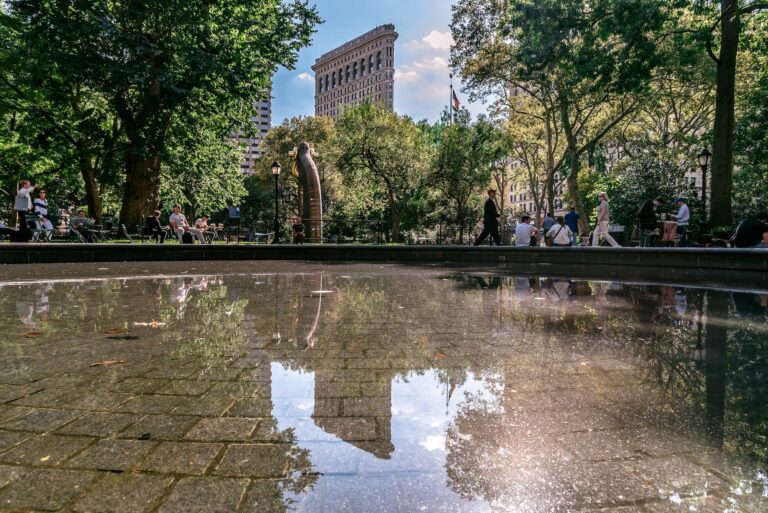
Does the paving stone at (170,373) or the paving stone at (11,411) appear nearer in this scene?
the paving stone at (11,411)

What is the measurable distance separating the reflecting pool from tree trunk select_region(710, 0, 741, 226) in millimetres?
13208

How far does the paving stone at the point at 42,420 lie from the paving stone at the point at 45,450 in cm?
14

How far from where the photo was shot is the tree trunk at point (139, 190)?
21.0 m

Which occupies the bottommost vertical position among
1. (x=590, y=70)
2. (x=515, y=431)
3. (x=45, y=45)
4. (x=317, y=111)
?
(x=515, y=431)

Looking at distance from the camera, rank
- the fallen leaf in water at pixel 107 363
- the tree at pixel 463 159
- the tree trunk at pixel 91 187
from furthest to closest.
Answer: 1. the tree at pixel 463 159
2. the tree trunk at pixel 91 187
3. the fallen leaf in water at pixel 107 363

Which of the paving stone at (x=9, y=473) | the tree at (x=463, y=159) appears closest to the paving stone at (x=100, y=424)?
the paving stone at (x=9, y=473)

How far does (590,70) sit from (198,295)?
15001 millimetres

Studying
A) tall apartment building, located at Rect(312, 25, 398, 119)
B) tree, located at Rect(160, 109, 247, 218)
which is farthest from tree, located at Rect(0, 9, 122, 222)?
tall apartment building, located at Rect(312, 25, 398, 119)

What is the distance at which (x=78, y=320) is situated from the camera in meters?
5.34

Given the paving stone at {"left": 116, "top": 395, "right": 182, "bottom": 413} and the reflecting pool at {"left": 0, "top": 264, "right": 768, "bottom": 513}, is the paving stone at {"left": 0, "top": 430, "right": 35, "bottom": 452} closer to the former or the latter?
the reflecting pool at {"left": 0, "top": 264, "right": 768, "bottom": 513}

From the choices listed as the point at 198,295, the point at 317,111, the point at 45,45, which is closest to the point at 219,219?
the point at 45,45

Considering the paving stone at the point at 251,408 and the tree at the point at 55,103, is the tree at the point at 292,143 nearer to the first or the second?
the tree at the point at 55,103

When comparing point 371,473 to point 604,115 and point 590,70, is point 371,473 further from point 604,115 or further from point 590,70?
point 604,115

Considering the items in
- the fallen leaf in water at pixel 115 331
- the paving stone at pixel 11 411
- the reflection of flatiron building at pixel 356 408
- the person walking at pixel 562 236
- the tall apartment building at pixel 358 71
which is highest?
the tall apartment building at pixel 358 71
